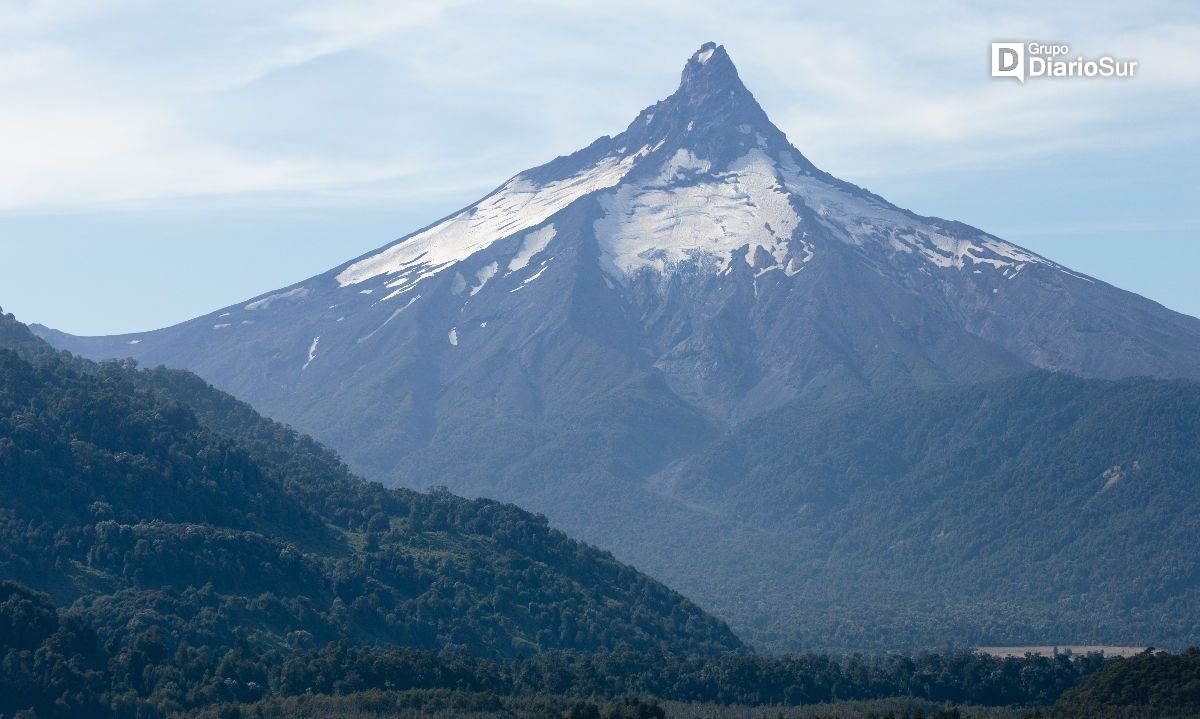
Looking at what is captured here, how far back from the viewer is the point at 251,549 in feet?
485

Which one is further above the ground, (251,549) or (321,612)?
(251,549)

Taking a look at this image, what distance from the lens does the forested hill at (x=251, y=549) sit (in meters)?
138

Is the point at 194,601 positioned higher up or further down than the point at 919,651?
higher up

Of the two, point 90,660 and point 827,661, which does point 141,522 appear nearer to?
point 90,660

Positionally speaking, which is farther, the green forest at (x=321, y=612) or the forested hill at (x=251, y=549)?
the forested hill at (x=251, y=549)

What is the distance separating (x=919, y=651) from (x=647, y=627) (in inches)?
1319

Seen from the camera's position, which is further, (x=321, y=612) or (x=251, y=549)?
(x=251, y=549)

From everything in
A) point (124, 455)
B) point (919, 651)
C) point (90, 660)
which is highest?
point (124, 455)

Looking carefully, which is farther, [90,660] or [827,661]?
[827,661]

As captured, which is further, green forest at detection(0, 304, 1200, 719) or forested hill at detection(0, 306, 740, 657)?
forested hill at detection(0, 306, 740, 657)

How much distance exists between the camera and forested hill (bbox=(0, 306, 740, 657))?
454 ft

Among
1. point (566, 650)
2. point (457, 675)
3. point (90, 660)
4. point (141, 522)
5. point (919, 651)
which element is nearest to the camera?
point (90, 660)

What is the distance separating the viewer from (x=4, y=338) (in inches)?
7569

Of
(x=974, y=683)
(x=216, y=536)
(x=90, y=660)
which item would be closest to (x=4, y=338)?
(x=216, y=536)
